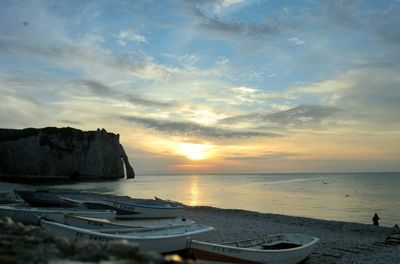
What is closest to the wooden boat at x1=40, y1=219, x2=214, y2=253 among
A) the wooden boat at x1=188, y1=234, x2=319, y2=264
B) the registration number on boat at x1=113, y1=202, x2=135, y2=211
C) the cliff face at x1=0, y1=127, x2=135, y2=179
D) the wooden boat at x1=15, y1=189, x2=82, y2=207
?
the wooden boat at x1=188, y1=234, x2=319, y2=264

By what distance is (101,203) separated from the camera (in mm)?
25641

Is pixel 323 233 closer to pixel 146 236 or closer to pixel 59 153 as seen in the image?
pixel 146 236

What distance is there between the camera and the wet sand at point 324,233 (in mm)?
17570

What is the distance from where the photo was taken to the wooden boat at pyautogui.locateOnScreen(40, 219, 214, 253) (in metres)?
12.2

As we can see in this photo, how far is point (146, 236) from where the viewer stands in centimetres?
1327

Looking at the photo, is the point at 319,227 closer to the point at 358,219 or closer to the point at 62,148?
the point at 358,219

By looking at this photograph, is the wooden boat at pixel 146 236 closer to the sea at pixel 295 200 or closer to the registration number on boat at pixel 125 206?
the registration number on boat at pixel 125 206

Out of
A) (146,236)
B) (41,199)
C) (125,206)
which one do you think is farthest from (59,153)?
(146,236)

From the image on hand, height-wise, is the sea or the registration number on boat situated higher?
the registration number on boat

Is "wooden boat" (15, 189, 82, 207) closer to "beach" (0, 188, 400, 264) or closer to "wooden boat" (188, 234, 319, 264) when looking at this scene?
"beach" (0, 188, 400, 264)

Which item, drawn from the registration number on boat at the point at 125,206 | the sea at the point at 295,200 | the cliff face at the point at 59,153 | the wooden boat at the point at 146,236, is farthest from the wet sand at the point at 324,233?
the cliff face at the point at 59,153

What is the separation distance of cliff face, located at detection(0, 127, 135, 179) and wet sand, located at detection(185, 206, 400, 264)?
3691 inches

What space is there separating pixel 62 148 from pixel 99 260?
413 feet

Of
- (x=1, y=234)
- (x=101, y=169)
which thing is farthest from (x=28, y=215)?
(x=101, y=169)
